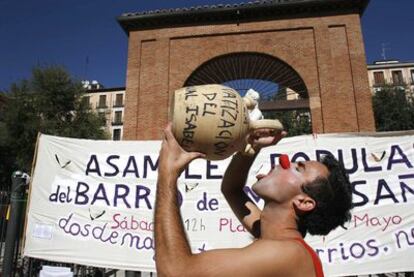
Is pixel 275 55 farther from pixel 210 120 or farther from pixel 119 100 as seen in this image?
pixel 119 100

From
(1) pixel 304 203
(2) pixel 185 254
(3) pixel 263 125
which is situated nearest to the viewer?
(2) pixel 185 254

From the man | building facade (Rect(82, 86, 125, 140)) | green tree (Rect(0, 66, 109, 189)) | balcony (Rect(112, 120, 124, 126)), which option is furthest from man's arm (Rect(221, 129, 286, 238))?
balcony (Rect(112, 120, 124, 126))

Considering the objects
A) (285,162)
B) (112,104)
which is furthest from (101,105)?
(285,162)

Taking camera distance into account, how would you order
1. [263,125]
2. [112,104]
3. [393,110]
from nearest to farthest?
1. [263,125]
2. [393,110]
3. [112,104]

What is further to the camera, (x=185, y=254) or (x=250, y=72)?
(x=250, y=72)

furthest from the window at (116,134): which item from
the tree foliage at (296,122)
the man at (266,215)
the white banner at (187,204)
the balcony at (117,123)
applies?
the man at (266,215)

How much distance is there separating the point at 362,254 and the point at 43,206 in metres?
4.45

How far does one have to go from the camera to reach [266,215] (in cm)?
173

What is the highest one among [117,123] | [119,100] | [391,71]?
[391,71]

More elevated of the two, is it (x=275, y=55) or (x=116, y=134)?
(x=116, y=134)

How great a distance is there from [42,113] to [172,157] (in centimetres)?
2058

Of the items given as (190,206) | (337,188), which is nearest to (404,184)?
(190,206)

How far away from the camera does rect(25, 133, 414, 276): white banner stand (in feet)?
13.9

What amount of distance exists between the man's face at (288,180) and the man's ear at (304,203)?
27 mm
